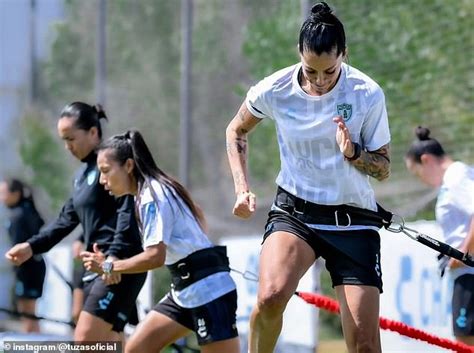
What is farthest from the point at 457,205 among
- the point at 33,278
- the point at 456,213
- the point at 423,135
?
the point at 33,278

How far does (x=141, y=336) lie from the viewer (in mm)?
7398

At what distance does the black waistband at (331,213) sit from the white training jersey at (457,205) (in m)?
2.28

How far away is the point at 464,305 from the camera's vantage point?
8.59 meters

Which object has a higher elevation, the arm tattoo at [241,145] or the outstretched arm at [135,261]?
the arm tattoo at [241,145]

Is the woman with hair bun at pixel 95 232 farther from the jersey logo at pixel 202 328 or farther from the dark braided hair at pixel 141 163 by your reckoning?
the jersey logo at pixel 202 328

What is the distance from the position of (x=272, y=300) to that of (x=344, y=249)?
46cm

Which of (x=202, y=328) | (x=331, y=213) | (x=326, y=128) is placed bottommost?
(x=202, y=328)

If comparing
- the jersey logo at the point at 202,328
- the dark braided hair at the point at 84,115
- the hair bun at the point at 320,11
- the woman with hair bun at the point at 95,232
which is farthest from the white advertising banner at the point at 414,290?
the hair bun at the point at 320,11

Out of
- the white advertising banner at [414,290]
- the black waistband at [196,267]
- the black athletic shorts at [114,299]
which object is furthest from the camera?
the white advertising banner at [414,290]

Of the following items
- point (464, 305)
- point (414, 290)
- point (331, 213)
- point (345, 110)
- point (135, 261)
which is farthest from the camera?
point (414, 290)

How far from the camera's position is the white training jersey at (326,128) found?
611 cm

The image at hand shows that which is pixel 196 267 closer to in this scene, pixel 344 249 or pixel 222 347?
pixel 222 347

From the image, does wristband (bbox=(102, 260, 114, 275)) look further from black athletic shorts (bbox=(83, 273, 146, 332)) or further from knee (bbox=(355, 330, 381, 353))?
knee (bbox=(355, 330, 381, 353))

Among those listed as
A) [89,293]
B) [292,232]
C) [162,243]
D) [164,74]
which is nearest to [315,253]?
[292,232]
